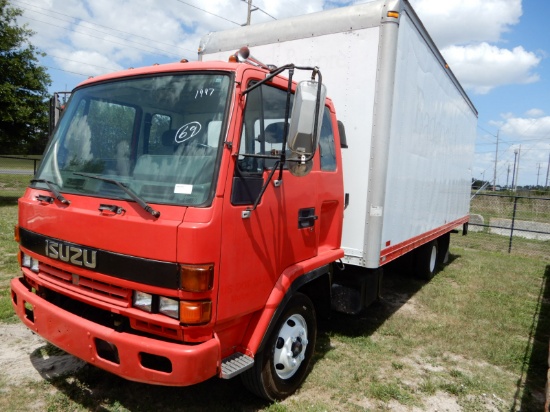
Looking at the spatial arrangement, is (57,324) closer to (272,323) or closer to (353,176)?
(272,323)

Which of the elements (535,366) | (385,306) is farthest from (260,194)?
(385,306)

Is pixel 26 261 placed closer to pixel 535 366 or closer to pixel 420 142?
pixel 420 142

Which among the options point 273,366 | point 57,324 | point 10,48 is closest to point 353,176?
point 273,366

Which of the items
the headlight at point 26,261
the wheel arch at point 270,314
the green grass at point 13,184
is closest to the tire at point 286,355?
the wheel arch at point 270,314

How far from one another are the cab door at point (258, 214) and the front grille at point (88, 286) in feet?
1.97

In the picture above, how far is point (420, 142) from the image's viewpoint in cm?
525

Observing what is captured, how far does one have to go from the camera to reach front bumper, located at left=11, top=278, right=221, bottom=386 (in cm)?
226

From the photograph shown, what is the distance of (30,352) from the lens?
12.2 ft

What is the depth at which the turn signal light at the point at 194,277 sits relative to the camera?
2275mm

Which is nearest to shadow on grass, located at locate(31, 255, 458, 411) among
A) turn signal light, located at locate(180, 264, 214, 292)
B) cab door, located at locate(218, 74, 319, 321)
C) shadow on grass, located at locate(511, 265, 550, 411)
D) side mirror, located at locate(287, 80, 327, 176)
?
cab door, located at locate(218, 74, 319, 321)

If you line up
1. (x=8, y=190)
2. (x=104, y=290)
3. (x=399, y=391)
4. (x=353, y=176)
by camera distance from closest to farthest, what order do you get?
(x=104, y=290), (x=399, y=391), (x=353, y=176), (x=8, y=190)

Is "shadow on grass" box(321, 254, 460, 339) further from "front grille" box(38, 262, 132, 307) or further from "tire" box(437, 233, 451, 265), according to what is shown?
"front grille" box(38, 262, 132, 307)

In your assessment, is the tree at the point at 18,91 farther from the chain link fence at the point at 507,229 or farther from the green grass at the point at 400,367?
the chain link fence at the point at 507,229

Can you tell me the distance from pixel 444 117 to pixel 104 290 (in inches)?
223
